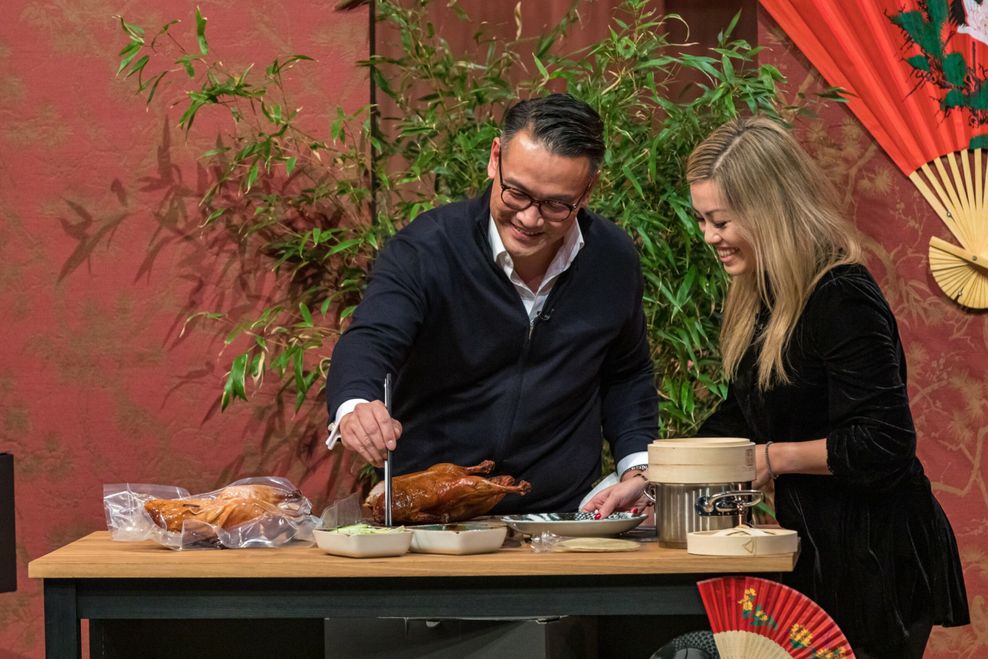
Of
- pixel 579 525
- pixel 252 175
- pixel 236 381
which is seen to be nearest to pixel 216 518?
pixel 579 525

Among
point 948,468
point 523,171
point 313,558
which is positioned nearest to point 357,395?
point 313,558

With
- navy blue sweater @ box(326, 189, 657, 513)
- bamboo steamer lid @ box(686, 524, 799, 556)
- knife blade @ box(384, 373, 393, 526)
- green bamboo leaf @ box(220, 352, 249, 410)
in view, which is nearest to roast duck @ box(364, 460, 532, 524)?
knife blade @ box(384, 373, 393, 526)

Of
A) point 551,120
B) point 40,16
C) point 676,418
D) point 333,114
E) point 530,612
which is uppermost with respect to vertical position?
point 40,16

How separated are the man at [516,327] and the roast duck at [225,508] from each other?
13.0 inches

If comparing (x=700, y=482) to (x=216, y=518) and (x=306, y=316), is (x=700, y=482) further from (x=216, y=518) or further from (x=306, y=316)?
(x=306, y=316)

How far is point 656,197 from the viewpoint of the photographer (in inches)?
137

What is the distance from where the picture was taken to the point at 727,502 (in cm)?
184

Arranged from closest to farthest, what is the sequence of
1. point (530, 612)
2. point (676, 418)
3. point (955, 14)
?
point (530, 612)
point (676, 418)
point (955, 14)

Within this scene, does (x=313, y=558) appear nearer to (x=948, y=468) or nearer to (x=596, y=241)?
(x=596, y=241)

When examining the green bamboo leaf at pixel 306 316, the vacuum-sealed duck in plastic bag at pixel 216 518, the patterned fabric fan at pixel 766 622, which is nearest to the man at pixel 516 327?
the vacuum-sealed duck in plastic bag at pixel 216 518

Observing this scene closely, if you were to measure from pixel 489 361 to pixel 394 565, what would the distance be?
2.29 feet

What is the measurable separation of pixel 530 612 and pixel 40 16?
2.52 meters

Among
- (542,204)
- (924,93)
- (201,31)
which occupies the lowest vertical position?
(542,204)

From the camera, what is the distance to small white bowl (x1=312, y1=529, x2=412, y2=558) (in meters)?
1.76
